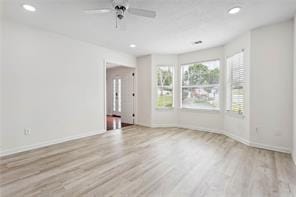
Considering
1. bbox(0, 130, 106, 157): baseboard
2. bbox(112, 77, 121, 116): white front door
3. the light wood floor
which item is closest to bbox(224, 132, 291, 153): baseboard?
the light wood floor

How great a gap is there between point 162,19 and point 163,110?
3306 millimetres

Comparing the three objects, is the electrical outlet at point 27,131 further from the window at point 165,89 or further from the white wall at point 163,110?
the window at point 165,89

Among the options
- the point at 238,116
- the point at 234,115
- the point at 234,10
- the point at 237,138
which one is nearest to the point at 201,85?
the point at 234,115

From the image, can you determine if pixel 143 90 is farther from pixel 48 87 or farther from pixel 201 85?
pixel 48 87

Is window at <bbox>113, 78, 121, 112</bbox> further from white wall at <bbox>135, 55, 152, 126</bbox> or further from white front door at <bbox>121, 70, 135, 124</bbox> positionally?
white wall at <bbox>135, 55, 152, 126</bbox>

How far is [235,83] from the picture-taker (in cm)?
410

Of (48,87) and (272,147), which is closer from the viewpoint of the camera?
(272,147)

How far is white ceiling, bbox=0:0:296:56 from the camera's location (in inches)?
96.7

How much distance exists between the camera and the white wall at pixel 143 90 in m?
5.61

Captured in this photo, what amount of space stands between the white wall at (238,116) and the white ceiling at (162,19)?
0.23m

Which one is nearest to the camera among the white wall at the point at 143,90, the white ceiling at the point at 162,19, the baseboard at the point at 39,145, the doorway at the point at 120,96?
the white ceiling at the point at 162,19

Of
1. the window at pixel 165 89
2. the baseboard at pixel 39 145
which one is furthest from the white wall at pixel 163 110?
the baseboard at pixel 39 145

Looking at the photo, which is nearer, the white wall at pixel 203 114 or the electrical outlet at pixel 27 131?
the electrical outlet at pixel 27 131

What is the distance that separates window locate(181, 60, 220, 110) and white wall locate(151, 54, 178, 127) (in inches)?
14.0
